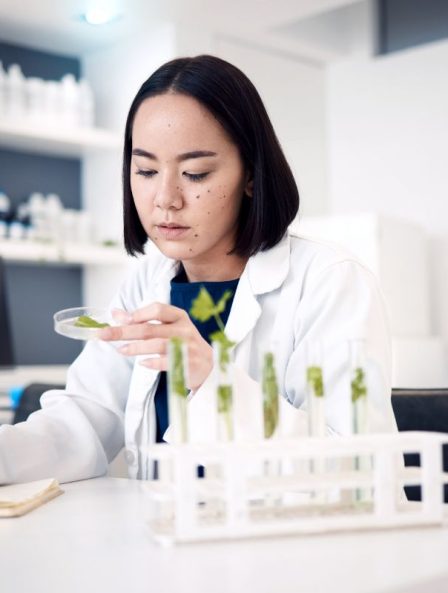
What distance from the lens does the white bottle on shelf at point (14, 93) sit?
447 cm

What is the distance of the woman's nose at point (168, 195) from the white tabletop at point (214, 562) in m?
0.57

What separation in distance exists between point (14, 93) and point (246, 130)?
3238 millimetres

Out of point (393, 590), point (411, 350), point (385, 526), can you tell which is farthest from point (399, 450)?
point (411, 350)

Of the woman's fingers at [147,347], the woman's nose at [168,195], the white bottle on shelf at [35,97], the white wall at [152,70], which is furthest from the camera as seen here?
the white wall at [152,70]

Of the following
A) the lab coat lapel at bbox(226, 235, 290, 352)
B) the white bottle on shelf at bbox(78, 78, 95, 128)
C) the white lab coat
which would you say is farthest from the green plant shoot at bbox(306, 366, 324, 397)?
the white bottle on shelf at bbox(78, 78, 95, 128)

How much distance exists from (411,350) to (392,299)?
27cm

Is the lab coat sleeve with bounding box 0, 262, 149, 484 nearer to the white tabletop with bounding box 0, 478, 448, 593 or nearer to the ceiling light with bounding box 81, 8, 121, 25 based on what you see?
the white tabletop with bounding box 0, 478, 448, 593

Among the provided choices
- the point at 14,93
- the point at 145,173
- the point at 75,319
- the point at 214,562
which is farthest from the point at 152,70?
the point at 214,562

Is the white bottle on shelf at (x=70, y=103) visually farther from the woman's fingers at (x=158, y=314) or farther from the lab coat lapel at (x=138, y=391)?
the woman's fingers at (x=158, y=314)

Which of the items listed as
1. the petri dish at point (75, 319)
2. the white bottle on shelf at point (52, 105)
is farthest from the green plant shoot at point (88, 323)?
the white bottle on shelf at point (52, 105)

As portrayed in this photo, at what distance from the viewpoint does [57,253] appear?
14.8 feet

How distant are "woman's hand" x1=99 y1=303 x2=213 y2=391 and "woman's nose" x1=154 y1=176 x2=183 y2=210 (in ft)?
A: 0.99

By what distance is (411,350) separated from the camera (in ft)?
14.1

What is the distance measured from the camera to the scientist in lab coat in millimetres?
1359
